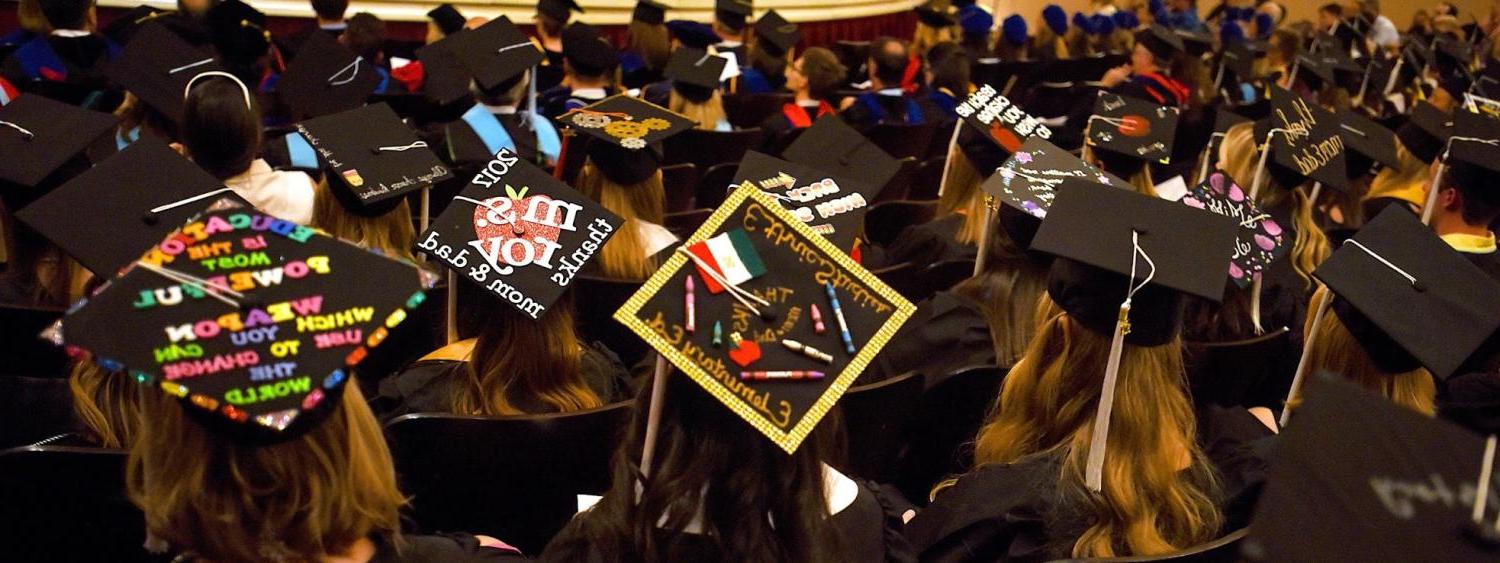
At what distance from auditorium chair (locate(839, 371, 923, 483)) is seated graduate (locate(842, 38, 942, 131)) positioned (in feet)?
14.8

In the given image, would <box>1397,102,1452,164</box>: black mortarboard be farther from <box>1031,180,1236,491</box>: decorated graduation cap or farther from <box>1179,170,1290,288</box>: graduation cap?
<box>1031,180,1236,491</box>: decorated graduation cap

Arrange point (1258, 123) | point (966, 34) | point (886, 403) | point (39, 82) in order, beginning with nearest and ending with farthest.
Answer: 1. point (886, 403)
2. point (1258, 123)
3. point (39, 82)
4. point (966, 34)

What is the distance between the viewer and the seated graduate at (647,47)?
28.2ft

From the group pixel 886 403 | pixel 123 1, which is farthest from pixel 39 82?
pixel 886 403

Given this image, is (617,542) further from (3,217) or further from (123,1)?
(123,1)

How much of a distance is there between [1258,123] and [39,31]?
6.89m

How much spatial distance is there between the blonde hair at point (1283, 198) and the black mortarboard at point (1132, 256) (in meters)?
1.88

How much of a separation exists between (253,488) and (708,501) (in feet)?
2.20

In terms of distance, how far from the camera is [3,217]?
320 centimetres

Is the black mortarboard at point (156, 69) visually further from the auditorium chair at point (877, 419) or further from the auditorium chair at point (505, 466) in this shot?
the auditorium chair at point (877, 419)

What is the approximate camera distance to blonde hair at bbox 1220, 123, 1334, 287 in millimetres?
4168

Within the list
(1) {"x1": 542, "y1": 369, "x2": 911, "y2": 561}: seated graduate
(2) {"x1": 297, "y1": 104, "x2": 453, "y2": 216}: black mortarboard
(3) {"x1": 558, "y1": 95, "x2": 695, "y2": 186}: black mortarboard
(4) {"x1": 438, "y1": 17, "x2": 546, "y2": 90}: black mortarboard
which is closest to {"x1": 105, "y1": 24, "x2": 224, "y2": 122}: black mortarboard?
(4) {"x1": 438, "y1": 17, "x2": 546, "y2": 90}: black mortarboard

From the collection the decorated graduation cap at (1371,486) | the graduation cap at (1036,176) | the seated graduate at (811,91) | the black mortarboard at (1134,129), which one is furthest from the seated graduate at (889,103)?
the decorated graduation cap at (1371,486)

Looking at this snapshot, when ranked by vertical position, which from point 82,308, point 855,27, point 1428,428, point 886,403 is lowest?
point 855,27
